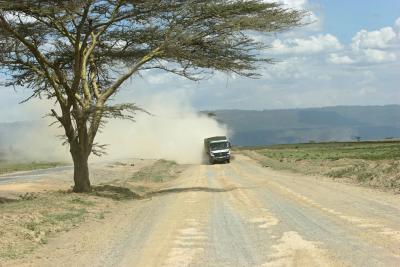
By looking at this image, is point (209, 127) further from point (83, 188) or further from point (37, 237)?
point (37, 237)

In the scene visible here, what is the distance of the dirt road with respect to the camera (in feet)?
30.3

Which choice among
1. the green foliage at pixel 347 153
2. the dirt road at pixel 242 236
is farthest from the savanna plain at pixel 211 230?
the green foliage at pixel 347 153

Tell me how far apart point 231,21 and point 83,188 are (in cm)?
858

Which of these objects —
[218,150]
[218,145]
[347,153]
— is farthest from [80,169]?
[347,153]

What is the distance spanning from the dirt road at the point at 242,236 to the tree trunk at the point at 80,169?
14.6 ft

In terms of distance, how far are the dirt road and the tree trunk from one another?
14.6ft

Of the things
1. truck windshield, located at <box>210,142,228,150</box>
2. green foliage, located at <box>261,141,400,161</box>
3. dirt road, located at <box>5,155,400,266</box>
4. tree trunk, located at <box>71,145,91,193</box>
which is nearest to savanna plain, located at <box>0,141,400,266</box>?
dirt road, located at <box>5,155,400,266</box>

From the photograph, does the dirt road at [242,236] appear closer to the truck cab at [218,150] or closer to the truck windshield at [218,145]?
the truck cab at [218,150]

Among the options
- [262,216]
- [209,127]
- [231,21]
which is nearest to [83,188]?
[231,21]

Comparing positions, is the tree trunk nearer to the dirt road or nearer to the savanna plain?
the savanna plain

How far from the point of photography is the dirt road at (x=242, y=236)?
363 inches

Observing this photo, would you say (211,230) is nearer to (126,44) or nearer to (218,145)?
(126,44)

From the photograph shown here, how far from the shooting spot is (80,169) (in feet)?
72.8

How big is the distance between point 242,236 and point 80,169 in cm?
1212
